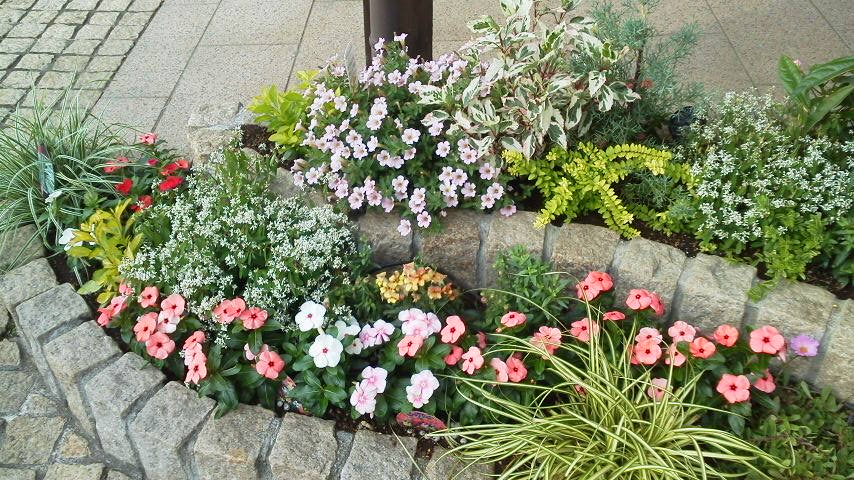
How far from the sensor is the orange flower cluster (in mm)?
2385

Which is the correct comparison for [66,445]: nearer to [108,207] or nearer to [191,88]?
[108,207]

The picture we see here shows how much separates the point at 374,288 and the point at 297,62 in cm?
209

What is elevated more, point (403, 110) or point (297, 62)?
point (403, 110)

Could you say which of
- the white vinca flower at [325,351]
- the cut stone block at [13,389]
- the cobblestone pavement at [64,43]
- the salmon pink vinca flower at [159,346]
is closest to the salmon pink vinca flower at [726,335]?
the white vinca flower at [325,351]

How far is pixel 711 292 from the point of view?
2.35 metres

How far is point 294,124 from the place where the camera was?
2.87m

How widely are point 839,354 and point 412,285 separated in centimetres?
129

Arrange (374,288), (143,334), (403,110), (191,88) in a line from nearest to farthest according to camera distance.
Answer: (143,334)
(374,288)
(403,110)
(191,88)

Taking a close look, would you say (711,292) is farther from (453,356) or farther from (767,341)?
(453,356)

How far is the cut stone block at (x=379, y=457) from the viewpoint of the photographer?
204cm

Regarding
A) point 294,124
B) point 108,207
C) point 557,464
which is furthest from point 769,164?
point 108,207

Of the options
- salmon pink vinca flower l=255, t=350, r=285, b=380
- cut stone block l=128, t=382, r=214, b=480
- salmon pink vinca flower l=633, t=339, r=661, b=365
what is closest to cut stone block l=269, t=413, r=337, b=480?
salmon pink vinca flower l=255, t=350, r=285, b=380

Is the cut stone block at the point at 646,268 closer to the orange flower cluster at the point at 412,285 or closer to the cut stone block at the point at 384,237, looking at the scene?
the orange flower cluster at the point at 412,285

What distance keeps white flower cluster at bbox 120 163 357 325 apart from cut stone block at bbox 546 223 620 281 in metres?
0.69
